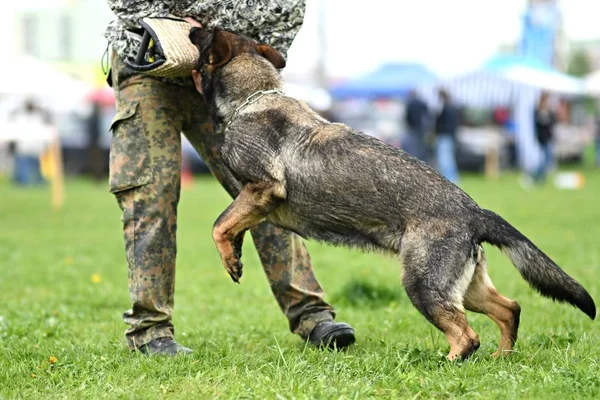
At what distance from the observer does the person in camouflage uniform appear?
4465 millimetres

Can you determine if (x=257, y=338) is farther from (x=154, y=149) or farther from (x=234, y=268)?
(x=154, y=149)

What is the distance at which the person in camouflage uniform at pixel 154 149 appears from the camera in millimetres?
4465

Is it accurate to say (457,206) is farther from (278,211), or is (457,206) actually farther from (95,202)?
(95,202)

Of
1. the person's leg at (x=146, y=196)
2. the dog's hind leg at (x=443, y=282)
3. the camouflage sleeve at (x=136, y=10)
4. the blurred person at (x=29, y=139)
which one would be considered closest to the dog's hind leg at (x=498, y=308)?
the dog's hind leg at (x=443, y=282)

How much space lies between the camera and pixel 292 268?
4871mm

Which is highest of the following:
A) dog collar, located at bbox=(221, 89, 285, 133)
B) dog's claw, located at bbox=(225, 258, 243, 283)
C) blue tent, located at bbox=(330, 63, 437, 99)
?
dog collar, located at bbox=(221, 89, 285, 133)

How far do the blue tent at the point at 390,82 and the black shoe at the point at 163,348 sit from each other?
81.8ft

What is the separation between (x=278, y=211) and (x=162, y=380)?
1063 mm

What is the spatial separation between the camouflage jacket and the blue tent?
24.5 meters

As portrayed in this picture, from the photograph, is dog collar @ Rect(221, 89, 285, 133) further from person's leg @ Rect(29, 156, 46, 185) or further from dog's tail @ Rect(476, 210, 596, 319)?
person's leg @ Rect(29, 156, 46, 185)

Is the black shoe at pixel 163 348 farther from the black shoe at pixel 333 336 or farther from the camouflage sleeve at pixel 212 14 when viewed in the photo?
the camouflage sleeve at pixel 212 14

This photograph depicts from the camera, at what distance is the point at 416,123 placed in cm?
2225

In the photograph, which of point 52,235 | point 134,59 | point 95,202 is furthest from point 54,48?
point 134,59

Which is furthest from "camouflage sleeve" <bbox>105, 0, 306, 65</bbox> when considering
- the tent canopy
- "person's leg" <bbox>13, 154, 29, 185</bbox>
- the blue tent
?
the blue tent
